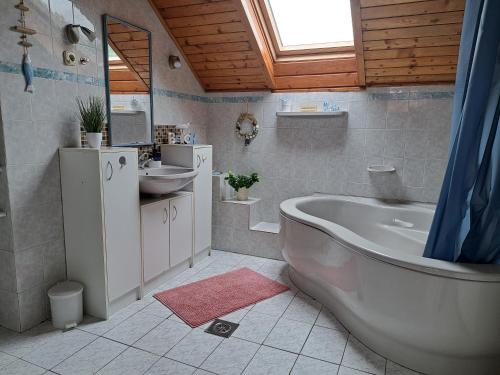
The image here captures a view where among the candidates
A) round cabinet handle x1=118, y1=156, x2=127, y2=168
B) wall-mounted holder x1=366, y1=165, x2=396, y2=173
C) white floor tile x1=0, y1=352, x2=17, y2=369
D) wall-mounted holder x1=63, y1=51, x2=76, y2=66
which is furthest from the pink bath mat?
wall-mounted holder x1=63, y1=51, x2=76, y2=66

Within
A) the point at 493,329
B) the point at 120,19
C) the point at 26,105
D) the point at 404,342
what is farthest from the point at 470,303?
the point at 120,19

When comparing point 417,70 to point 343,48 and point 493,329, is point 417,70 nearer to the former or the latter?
point 343,48

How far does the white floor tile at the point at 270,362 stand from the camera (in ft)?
6.30

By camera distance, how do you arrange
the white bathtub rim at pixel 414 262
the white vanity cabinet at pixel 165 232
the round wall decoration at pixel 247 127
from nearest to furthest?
1. the white bathtub rim at pixel 414 262
2. the white vanity cabinet at pixel 165 232
3. the round wall decoration at pixel 247 127

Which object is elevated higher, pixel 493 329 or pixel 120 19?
pixel 120 19

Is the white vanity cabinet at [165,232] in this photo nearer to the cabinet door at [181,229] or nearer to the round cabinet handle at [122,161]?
the cabinet door at [181,229]

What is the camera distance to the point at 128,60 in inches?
115

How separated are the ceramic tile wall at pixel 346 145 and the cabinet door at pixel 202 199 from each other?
70cm

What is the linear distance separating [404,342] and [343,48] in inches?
102

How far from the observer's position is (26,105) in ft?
6.99

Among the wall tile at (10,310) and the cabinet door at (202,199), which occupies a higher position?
the cabinet door at (202,199)

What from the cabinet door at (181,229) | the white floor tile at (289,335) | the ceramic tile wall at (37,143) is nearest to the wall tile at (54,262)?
the ceramic tile wall at (37,143)

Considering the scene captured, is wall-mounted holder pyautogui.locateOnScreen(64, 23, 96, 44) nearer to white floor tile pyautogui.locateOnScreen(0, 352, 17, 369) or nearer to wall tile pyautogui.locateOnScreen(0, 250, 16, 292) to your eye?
wall tile pyautogui.locateOnScreen(0, 250, 16, 292)

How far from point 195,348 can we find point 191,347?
0.03 metres
